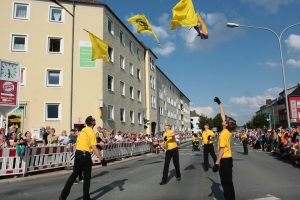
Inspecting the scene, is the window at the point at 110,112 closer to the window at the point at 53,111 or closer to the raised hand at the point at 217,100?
the window at the point at 53,111

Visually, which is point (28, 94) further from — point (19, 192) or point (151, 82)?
point (151, 82)

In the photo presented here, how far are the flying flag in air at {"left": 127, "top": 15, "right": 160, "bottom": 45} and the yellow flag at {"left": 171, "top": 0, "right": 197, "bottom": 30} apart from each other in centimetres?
219

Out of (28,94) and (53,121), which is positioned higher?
(28,94)

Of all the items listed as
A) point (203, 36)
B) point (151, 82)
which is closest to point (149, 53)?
point (151, 82)

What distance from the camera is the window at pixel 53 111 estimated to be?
74.1 ft

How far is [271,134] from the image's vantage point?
21281 millimetres

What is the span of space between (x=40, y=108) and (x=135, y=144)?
8620 millimetres

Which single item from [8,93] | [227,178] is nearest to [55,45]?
[8,93]

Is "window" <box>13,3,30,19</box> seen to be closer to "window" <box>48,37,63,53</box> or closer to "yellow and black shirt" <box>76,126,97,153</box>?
"window" <box>48,37,63,53</box>

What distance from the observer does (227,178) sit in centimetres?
522

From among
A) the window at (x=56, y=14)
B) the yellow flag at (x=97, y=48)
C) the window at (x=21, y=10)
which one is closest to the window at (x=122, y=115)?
the window at (x=56, y=14)

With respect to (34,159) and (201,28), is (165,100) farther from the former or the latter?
(34,159)

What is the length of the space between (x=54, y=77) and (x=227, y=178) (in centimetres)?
2105

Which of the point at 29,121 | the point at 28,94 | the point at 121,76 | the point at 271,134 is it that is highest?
the point at 121,76
